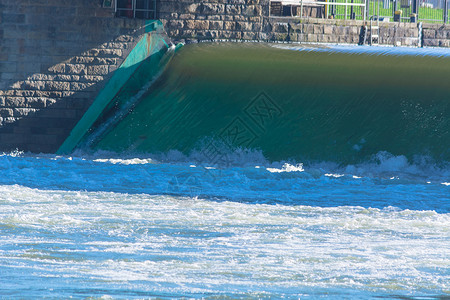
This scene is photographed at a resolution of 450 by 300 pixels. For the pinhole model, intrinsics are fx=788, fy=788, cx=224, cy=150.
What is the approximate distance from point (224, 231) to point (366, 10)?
46.6 ft

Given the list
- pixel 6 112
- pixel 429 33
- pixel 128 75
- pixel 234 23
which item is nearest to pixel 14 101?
pixel 6 112

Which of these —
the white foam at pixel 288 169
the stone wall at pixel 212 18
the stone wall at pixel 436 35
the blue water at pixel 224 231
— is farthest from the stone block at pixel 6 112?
the stone wall at pixel 436 35

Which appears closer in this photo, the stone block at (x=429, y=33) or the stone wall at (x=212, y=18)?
the stone wall at (x=212, y=18)

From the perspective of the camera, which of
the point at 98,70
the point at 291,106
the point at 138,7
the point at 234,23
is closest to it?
the point at 291,106

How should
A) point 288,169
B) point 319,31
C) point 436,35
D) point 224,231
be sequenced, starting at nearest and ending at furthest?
point 224,231, point 288,169, point 319,31, point 436,35

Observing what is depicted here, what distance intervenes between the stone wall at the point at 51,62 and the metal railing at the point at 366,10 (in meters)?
3.96

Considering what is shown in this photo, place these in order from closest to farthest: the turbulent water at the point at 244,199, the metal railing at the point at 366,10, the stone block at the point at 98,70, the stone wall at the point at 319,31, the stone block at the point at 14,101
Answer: the turbulent water at the point at 244,199
the stone block at the point at 14,101
the stone block at the point at 98,70
the stone wall at the point at 319,31
the metal railing at the point at 366,10

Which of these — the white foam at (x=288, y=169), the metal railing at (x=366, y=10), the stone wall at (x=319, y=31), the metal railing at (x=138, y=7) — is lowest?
the white foam at (x=288, y=169)

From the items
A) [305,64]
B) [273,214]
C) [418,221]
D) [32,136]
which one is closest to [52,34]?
[32,136]

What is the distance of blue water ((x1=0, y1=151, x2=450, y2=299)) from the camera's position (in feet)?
18.5

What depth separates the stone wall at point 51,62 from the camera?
526 inches

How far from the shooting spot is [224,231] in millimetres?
7473

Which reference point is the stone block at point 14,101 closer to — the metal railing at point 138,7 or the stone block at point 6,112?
the stone block at point 6,112

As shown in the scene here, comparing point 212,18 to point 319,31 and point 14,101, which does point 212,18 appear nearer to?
point 319,31
